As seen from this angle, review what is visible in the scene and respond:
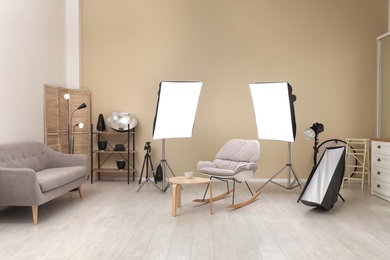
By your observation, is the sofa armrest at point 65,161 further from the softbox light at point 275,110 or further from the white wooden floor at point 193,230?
the softbox light at point 275,110

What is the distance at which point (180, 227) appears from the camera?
442 cm

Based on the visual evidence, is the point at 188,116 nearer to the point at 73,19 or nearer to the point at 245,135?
the point at 245,135

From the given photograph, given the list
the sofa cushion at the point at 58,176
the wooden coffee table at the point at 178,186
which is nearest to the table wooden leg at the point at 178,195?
the wooden coffee table at the point at 178,186

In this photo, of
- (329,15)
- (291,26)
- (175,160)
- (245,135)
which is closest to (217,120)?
(245,135)

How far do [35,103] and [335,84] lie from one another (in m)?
4.95

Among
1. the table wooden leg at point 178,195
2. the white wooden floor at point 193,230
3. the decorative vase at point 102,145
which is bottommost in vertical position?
the white wooden floor at point 193,230

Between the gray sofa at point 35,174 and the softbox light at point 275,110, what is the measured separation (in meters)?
2.75

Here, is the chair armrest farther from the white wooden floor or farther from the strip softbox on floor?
the strip softbox on floor

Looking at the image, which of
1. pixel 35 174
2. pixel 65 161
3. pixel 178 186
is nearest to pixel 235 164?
pixel 178 186

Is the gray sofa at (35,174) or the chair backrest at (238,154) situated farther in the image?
the chair backrest at (238,154)

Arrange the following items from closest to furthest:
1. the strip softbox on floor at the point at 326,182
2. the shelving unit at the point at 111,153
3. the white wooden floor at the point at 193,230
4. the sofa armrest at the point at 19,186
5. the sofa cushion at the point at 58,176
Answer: the white wooden floor at the point at 193,230
the sofa armrest at the point at 19,186
the sofa cushion at the point at 58,176
the strip softbox on floor at the point at 326,182
the shelving unit at the point at 111,153

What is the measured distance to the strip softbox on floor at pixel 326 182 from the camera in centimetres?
515

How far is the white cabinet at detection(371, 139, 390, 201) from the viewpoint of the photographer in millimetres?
5773

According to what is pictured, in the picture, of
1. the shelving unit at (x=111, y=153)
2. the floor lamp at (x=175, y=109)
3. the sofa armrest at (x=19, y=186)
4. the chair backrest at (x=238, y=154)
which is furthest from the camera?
the shelving unit at (x=111, y=153)
